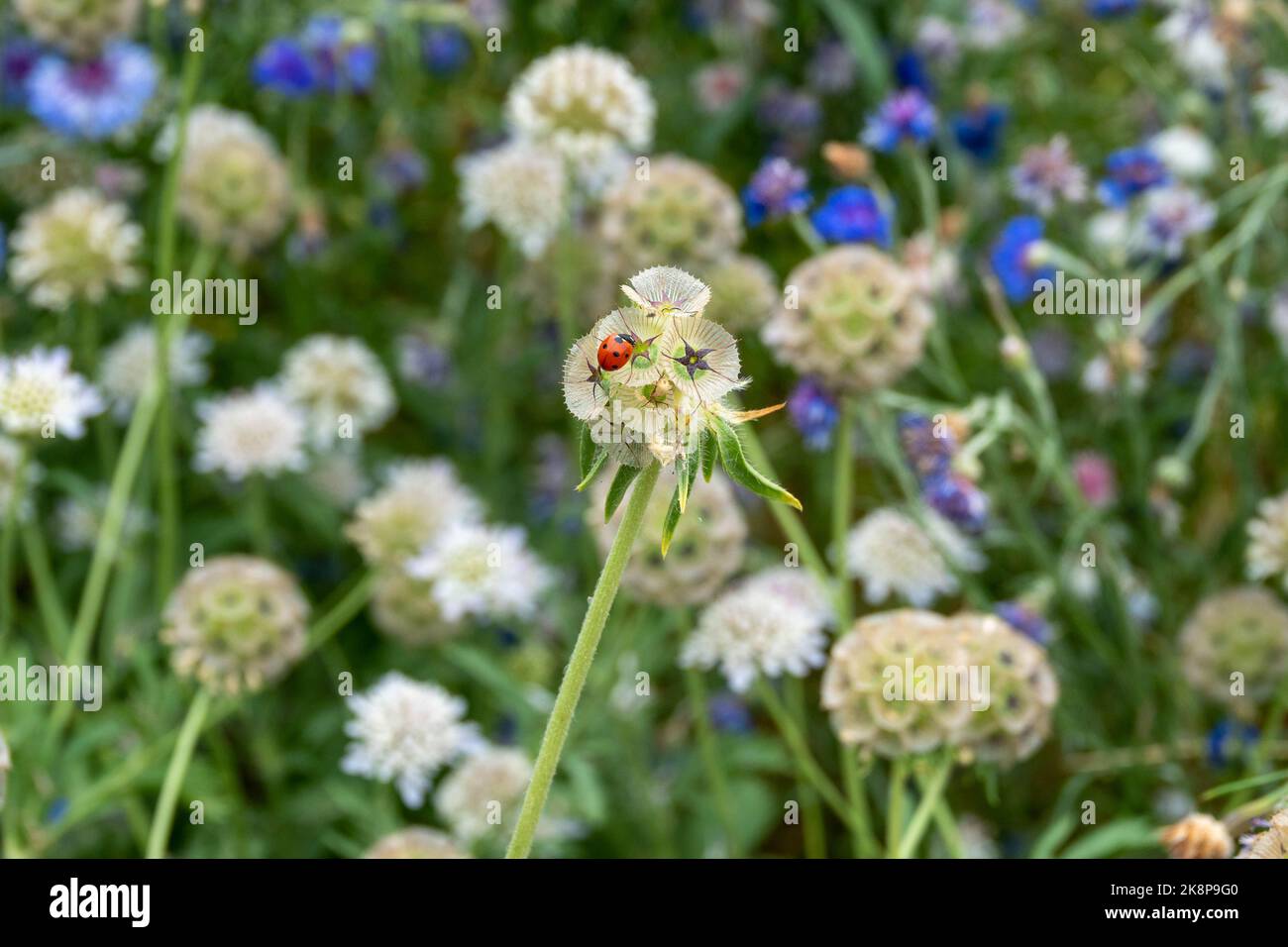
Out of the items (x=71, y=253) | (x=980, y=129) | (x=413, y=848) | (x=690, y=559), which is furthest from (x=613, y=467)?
(x=980, y=129)

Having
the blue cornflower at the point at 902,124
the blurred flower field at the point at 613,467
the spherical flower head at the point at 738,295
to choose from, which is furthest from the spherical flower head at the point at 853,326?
the blue cornflower at the point at 902,124

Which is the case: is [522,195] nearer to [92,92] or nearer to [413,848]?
[92,92]

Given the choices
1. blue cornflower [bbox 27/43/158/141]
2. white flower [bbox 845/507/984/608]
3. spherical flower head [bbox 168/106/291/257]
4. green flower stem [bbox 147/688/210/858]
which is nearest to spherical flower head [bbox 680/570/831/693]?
white flower [bbox 845/507/984/608]

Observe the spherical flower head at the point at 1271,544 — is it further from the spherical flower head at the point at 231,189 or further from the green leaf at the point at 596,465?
the spherical flower head at the point at 231,189

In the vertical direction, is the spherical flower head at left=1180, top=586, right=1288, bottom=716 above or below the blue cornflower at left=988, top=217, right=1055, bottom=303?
below

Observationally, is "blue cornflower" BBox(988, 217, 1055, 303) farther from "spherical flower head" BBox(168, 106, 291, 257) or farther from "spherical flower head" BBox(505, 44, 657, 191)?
"spherical flower head" BBox(168, 106, 291, 257)
